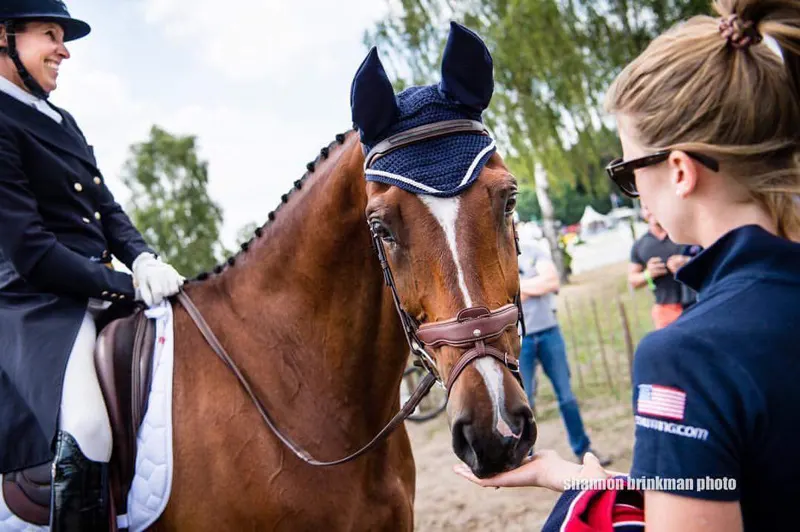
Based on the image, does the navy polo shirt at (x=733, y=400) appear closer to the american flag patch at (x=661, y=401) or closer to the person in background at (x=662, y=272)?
the american flag patch at (x=661, y=401)

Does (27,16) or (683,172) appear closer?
(683,172)

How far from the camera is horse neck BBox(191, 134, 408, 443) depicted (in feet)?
7.36

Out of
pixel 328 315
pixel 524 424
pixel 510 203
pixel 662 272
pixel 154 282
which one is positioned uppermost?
pixel 154 282

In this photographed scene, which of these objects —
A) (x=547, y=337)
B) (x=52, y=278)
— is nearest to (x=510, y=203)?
(x=52, y=278)

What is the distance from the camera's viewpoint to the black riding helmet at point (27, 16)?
249 cm

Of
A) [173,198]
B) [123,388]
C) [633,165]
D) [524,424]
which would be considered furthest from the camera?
[173,198]

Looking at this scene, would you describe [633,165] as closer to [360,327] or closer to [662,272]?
[360,327]

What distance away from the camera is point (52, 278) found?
2.32m

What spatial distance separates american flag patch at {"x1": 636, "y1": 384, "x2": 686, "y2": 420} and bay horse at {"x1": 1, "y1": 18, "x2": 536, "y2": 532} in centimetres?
65

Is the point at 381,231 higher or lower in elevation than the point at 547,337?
higher

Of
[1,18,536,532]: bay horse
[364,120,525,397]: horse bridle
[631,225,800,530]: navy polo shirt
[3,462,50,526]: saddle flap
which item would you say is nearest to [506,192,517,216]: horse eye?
[1,18,536,532]: bay horse

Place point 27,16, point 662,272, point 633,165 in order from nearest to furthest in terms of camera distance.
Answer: point 633,165 < point 27,16 < point 662,272

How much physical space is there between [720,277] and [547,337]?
4699mm

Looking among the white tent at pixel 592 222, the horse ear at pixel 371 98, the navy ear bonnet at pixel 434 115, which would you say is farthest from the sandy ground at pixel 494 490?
the white tent at pixel 592 222
